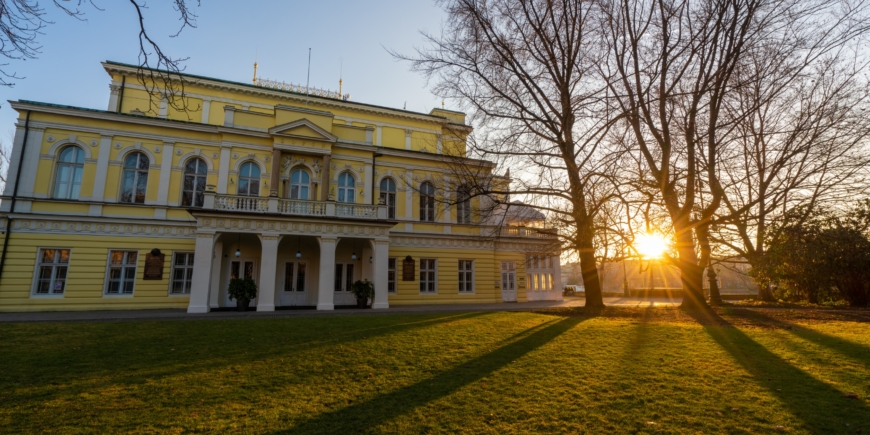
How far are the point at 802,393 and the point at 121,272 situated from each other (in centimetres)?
2351

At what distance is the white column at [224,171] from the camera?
20.9 m

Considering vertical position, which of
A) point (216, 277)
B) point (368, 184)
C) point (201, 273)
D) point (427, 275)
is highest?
point (368, 184)

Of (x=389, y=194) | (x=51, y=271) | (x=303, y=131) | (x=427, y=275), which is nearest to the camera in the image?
(x=51, y=271)

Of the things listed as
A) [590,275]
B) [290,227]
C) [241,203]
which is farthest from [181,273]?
[590,275]

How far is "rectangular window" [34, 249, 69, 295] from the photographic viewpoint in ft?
58.2

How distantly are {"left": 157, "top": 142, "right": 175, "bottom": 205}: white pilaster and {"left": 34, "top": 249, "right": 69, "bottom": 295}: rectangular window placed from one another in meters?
4.43

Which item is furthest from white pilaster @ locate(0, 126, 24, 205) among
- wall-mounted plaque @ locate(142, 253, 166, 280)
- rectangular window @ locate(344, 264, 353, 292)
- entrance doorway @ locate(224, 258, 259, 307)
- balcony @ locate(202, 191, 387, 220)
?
rectangular window @ locate(344, 264, 353, 292)

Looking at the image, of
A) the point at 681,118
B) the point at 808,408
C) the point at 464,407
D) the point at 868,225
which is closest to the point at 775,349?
the point at 808,408

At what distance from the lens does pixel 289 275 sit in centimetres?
2122

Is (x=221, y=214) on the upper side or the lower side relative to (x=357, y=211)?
lower

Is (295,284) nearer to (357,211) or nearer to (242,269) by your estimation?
(242,269)

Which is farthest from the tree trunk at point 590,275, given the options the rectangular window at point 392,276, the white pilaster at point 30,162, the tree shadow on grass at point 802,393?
the white pilaster at point 30,162

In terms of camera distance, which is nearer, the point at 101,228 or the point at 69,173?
the point at 101,228

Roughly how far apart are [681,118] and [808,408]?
43.3 feet
